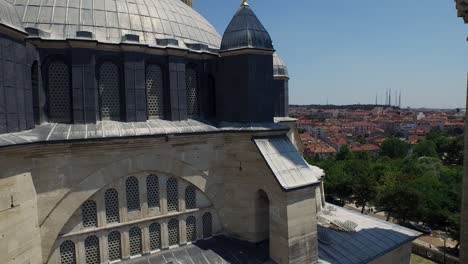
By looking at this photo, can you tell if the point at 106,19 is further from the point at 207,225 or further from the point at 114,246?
the point at 207,225

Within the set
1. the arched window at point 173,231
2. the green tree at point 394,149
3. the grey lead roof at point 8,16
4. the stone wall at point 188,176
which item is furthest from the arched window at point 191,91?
the green tree at point 394,149

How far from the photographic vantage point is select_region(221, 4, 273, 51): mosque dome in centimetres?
1394

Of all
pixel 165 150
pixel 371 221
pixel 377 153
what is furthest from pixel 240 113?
pixel 377 153

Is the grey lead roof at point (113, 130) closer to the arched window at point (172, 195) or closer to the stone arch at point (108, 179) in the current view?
the stone arch at point (108, 179)

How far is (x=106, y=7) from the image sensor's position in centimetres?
1318

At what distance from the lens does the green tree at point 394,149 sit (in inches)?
3073

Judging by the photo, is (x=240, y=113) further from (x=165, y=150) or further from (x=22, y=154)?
Answer: (x=22, y=154)

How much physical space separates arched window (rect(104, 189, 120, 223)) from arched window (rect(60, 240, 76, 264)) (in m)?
1.37

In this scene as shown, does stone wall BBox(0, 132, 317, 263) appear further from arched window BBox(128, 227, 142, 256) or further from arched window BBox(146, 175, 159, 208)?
arched window BBox(128, 227, 142, 256)

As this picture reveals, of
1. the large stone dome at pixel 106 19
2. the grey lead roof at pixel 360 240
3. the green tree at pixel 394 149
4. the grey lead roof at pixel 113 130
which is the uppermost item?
the large stone dome at pixel 106 19

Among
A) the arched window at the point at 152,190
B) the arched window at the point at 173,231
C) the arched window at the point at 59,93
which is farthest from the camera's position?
the arched window at the point at 173,231

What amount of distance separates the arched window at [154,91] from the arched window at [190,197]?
329 cm

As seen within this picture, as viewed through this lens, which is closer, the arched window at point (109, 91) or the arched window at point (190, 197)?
the arched window at point (109, 91)

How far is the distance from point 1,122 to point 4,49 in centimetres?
210
